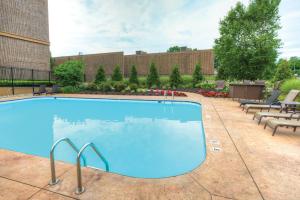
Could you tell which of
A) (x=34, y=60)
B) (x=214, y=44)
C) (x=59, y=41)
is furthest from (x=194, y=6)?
(x=59, y=41)

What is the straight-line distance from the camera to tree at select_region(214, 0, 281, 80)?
9.94 metres

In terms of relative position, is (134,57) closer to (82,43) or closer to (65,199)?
(82,43)

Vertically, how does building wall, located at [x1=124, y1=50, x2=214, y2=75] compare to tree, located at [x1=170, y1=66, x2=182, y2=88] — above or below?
above

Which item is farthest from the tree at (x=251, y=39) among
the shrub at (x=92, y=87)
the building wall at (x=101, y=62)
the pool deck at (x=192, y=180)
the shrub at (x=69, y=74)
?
the building wall at (x=101, y=62)

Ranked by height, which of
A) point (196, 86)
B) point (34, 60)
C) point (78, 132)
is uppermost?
point (34, 60)

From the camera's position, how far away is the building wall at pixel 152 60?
20.2 m

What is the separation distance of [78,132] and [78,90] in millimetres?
11120

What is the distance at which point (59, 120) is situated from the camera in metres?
7.09

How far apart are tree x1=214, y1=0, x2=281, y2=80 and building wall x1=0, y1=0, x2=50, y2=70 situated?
20.2 metres

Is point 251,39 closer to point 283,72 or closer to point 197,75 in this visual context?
point 197,75

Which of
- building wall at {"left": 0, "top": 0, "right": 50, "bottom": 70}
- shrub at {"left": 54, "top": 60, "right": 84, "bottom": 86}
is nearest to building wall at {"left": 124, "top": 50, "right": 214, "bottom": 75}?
shrub at {"left": 54, "top": 60, "right": 84, "bottom": 86}

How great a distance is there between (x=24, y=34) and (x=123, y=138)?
Result: 807 inches

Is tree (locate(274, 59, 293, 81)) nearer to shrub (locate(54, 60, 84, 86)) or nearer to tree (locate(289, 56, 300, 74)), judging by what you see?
shrub (locate(54, 60, 84, 86))

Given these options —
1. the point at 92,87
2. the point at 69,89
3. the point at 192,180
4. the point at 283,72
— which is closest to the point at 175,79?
the point at 92,87
